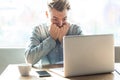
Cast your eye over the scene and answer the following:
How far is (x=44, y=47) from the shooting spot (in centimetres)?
203

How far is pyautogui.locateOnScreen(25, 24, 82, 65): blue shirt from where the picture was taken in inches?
79.4

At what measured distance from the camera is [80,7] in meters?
2.71

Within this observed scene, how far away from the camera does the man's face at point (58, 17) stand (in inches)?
83.0

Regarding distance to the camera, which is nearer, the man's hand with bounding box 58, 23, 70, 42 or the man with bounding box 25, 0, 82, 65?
the man with bounding box 25, 0, 82, 65

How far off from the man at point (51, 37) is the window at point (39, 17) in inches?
18.7

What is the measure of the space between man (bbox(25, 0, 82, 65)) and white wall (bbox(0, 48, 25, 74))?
473 mm

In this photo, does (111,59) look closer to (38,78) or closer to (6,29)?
(38,78)

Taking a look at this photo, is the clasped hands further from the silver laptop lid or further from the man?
the silver laptop lid

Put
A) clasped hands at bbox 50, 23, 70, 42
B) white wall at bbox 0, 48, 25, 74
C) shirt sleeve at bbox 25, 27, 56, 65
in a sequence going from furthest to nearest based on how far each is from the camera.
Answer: white wall at bbox 0, 48, 25, 74
clasped hands at bbox 50, 23, 70, 42
shirt sleeve at bbox 25, 27, 56, 65

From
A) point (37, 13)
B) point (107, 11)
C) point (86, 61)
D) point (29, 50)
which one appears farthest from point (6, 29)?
point (86, 61)

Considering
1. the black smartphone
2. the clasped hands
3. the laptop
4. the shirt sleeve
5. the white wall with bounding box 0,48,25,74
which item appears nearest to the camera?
the laptop

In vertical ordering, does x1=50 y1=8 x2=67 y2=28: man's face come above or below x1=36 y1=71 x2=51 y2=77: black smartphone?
above

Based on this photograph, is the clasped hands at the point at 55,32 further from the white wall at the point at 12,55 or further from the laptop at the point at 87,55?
the white wall at the point at 12,55

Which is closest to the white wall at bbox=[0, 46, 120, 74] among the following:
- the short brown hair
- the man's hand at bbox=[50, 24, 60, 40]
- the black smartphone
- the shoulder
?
the shoulder
